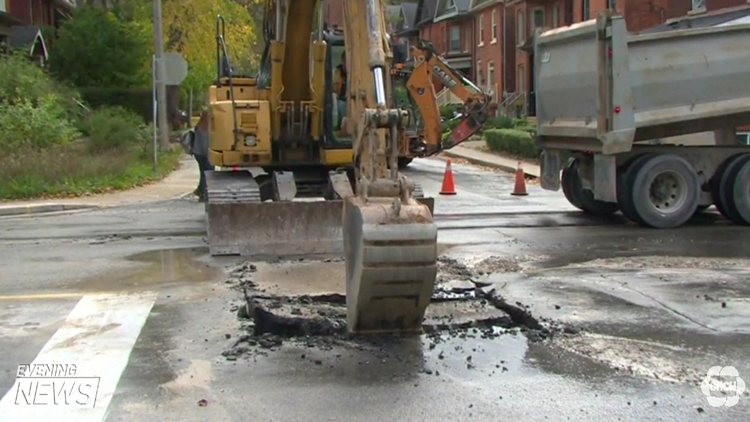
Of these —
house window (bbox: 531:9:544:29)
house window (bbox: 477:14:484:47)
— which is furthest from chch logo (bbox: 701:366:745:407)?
house window (bbox: 477:14:484:47)

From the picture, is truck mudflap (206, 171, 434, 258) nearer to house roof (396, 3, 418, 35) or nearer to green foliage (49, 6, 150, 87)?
Answer: green foliage (49, 6, 150, 87)

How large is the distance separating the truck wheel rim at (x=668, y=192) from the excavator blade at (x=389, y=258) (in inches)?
308

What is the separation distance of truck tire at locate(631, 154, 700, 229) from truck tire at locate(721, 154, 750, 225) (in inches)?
17.5

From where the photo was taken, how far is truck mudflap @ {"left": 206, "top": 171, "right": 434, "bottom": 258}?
11.1 metres

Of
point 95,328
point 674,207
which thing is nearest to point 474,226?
point 674,207

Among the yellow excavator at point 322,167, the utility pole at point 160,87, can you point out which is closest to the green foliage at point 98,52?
the utility pole at point 160,87

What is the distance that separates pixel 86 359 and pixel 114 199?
1188cm

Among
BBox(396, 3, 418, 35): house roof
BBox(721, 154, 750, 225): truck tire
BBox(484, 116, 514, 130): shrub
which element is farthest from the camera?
BBox(396, 3, 418, 35): house roof

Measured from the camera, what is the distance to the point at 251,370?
624 centimetres

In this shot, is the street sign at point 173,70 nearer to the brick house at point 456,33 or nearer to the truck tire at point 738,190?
the truck tire at point 738,190

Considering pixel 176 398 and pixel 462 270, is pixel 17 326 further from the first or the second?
pixel 462 270

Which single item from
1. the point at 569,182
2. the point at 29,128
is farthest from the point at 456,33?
the point at 569,182

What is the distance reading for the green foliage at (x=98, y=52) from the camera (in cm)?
3500

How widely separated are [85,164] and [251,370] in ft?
49.4
